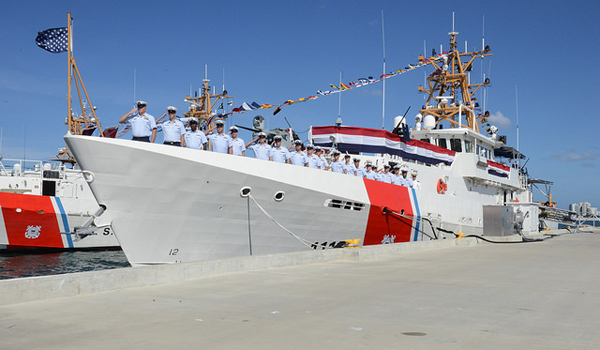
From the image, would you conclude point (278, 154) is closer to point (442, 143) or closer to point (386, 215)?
point (386, 215)

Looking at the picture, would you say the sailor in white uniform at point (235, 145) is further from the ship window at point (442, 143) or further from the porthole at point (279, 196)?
the ship window at point (442, 143)

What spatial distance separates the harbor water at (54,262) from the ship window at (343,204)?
7.43 m

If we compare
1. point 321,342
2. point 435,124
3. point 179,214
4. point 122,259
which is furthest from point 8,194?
point 321,342

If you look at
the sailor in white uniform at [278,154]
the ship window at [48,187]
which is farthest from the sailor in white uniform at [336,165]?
the ship window at [48,187]

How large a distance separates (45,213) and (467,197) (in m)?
16.9

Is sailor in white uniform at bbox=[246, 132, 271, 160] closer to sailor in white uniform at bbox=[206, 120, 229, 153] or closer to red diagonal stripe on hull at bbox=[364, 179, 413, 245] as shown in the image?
sailor in white uniform at bbox=[206, 120, 229, 153]

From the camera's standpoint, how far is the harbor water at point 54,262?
16.5m

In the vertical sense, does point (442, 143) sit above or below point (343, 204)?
above

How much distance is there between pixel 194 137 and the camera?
10961 mm

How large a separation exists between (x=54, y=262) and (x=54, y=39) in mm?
10339

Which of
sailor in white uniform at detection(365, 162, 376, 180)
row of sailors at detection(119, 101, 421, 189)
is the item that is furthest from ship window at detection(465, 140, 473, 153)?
row of sailors at detection(119, 101, 421, 189)

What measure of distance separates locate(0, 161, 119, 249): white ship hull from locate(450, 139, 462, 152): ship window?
14.0 metres

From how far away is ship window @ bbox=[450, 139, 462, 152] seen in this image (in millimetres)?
21233

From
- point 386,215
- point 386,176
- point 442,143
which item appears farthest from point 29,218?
point 442,143
